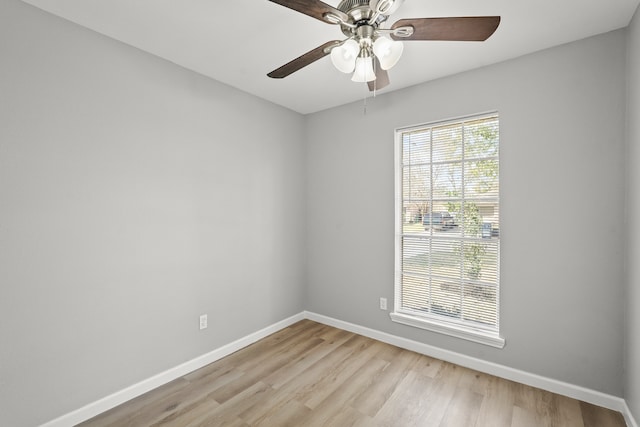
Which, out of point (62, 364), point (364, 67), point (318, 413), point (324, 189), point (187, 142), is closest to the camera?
point (364, 67)

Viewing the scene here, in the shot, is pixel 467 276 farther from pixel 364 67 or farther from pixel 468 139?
pixel 364 67

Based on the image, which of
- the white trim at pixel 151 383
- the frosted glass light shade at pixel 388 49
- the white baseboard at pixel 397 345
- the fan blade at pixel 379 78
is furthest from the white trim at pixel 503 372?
the frosted glass light shade at pixel 388 49

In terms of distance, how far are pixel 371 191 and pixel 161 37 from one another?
2.29 metres

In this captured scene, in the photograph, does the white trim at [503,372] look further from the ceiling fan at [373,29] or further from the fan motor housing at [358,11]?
the fan motor housing at [358,11]

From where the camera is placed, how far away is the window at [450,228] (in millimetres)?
2561

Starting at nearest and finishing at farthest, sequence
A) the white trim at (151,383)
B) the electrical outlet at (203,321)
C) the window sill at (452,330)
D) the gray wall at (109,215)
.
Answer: the gray wall at (109,215), the white trim at (151,383), the window sill at (452,330), the electrical outlet at (203,321)

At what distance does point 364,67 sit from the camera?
163cm

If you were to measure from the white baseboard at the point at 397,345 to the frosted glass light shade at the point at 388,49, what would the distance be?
2538mm

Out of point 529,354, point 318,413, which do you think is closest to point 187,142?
point 318,413

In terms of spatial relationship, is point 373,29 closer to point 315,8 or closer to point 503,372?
point 315,8

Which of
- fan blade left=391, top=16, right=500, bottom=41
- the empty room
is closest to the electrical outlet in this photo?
the empty room

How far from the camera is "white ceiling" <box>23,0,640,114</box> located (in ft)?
5.85

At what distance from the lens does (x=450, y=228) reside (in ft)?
9.14

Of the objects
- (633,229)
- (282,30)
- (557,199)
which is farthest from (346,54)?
(633,229)
